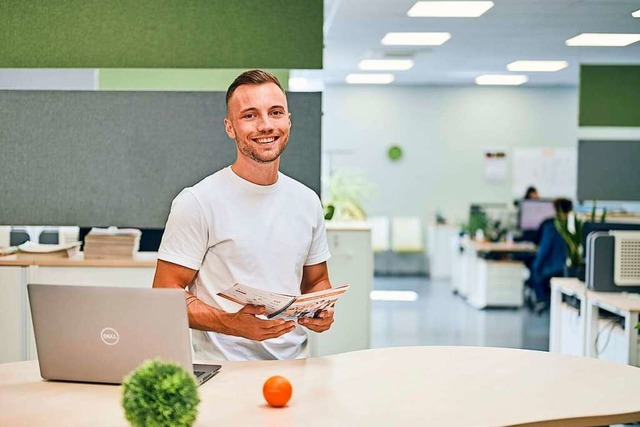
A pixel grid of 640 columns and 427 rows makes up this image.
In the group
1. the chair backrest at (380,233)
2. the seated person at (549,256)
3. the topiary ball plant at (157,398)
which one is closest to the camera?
the topiary ball plant at (157,398)

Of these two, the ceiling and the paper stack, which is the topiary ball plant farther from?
the ceiling

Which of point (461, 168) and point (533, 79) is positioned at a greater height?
point (533, 79)

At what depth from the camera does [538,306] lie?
11.1m

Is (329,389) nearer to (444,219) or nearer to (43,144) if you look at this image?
(43,144)

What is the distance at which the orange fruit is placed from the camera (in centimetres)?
233

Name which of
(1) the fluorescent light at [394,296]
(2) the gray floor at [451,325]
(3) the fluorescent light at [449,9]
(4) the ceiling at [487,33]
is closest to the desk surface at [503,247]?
(2) the gray floor at [451,325]

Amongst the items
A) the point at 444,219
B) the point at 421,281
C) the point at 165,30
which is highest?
the point at 165,30

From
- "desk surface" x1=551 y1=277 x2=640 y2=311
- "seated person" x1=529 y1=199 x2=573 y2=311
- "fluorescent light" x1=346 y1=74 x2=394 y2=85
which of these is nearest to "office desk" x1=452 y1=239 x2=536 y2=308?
"seated person" x1=529 y1=199 x2=573 y2=311

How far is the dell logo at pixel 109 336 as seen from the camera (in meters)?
2.47

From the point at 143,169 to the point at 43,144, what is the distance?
0.58m

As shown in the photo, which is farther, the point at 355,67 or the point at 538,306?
the point at 355,67

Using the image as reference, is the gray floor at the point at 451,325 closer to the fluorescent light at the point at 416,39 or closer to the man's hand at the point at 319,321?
the fluorescent light at the point at 416,39

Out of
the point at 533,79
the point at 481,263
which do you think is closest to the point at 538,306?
the point at 481,263

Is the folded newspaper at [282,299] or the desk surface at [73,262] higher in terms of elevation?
the folded newspaper at [282,299]
